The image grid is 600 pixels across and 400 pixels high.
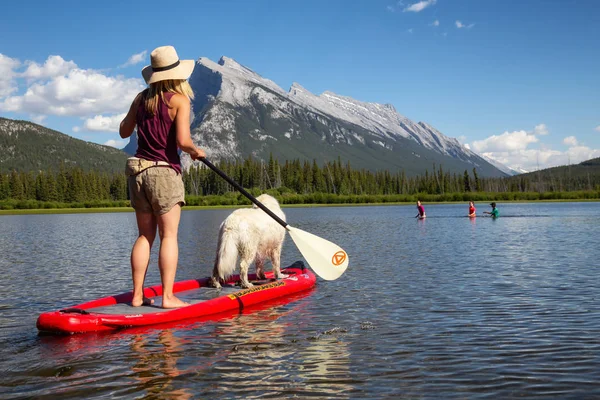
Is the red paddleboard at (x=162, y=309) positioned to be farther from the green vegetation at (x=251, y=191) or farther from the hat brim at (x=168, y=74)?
the green vegetation at (x=251, y=191)

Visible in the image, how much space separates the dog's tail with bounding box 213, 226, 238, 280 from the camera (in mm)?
12501

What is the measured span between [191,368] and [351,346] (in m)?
2.52

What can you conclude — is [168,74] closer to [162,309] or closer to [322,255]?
[162,309]

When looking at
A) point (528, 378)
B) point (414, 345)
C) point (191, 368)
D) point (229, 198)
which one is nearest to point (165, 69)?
point (191, 368)

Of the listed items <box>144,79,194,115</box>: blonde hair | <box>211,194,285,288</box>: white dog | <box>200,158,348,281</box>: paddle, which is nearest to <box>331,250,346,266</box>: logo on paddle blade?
<box>200,158,348,281</box>: paddle

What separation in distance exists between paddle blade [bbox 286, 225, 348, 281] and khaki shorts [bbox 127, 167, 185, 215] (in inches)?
140

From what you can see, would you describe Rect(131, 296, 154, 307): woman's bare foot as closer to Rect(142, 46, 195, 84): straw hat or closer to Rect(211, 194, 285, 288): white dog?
Rect(211, 194, 285, 288): white dog

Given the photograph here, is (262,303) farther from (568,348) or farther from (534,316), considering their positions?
(568,348)

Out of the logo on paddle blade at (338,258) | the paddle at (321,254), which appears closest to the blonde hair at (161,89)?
the paddle at (321,254)

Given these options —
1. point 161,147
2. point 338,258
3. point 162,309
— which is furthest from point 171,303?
point 338,258

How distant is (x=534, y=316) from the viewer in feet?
34.2

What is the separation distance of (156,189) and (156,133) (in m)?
0.98

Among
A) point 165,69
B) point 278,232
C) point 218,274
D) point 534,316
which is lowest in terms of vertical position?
point 534,316

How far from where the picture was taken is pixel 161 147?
9484 mm
